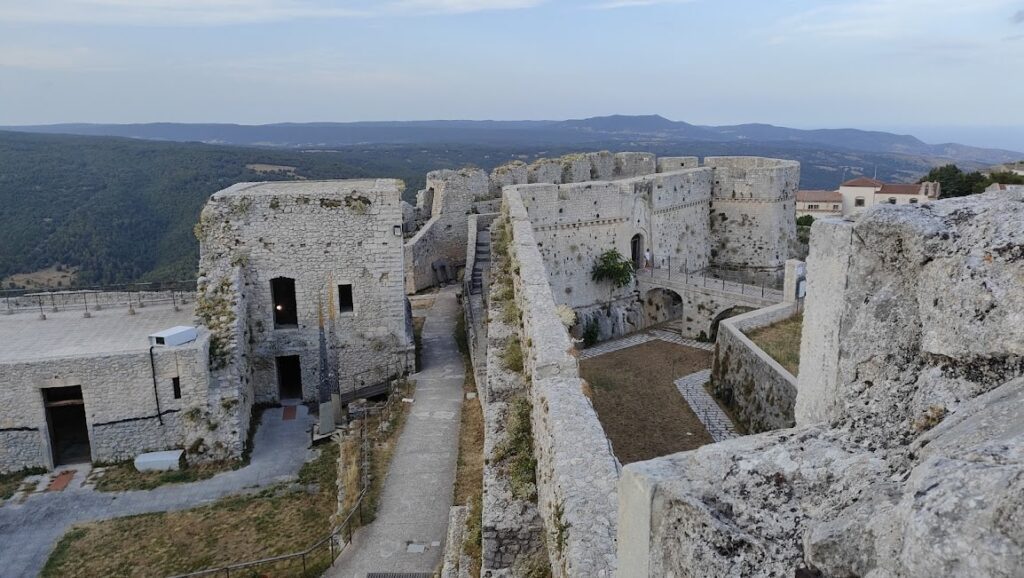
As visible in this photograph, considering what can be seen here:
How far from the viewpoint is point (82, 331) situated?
12.9 m

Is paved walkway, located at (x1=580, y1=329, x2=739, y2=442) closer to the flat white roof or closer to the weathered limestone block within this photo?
the weathered limestone block

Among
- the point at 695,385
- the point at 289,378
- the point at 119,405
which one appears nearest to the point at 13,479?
the point at 119,405

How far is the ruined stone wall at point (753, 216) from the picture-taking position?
22.7 meters

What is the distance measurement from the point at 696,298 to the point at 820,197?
3452cm

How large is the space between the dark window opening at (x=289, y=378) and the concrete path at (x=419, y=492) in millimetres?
2716

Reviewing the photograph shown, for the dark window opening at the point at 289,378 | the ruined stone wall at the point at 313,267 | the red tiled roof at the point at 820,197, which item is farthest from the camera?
the red tiled roof at the point at 820,197

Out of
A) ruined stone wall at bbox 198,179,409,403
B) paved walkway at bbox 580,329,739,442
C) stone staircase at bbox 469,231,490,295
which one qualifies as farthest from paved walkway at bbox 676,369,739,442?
ruined stone wall at bbox 198,179,409,403

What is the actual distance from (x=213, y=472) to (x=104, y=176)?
46029mm

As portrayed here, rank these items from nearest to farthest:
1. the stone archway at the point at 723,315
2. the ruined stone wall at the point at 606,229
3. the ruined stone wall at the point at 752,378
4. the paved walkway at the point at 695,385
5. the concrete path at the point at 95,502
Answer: the concrete path at the point at 95,502 < the ruined stone wall at the point at 752,378 < the paved walkway at the point at 695,385 < the ruined stone wall at the point at 606,229 < the stone archway at the point at 723,315

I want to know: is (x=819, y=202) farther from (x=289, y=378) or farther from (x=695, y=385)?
A: (x=289, y=378)

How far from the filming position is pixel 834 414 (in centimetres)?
250

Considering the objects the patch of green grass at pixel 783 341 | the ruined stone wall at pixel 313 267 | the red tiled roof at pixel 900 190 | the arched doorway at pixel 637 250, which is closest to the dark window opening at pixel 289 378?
the ruined stone wall at pixel 313 267

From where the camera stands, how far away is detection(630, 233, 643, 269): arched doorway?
20936 millimetres

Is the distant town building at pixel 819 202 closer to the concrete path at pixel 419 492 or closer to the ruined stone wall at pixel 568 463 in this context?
the concrete path at pixel 419 492
